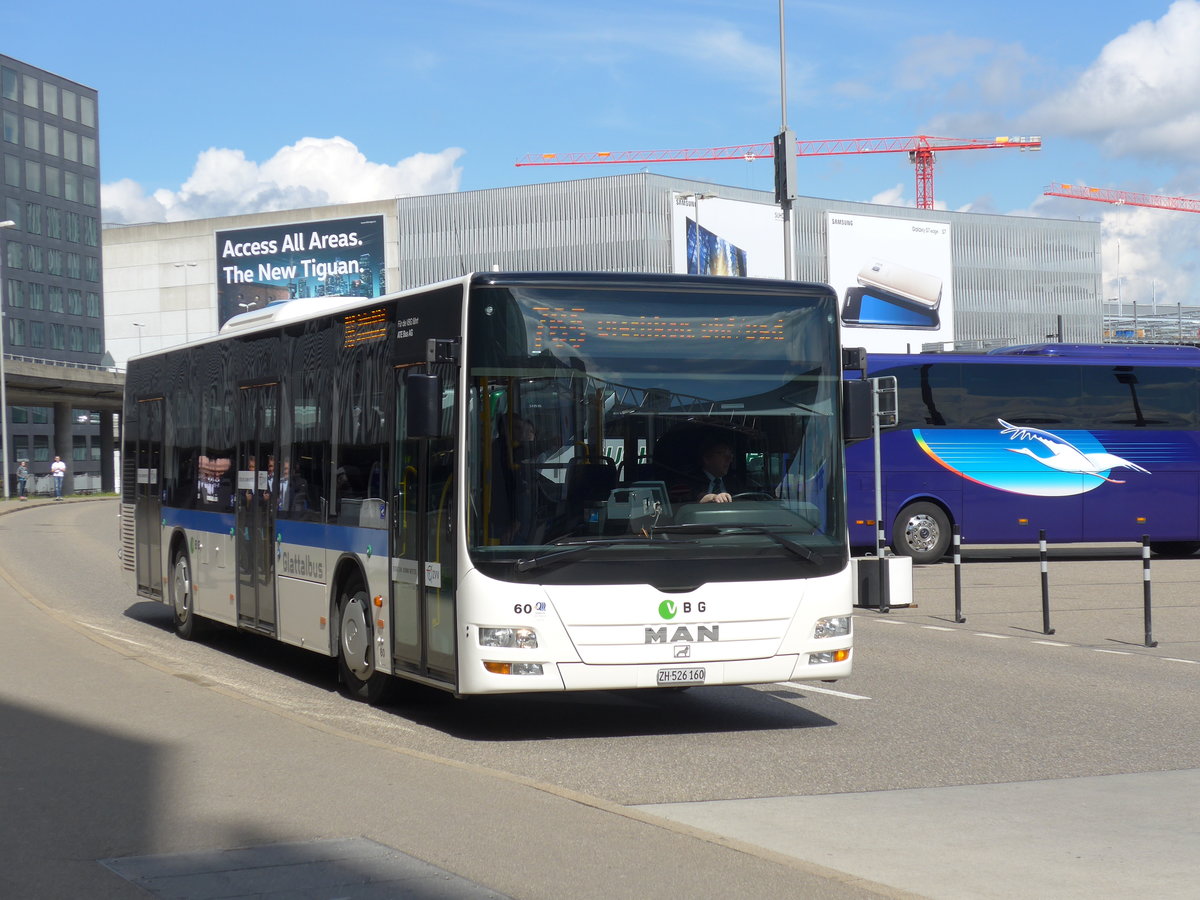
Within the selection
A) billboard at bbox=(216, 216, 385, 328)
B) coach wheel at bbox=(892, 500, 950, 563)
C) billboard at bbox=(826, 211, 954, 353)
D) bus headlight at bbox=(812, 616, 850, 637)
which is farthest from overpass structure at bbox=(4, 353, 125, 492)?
bus headlight at bbox=(812, 616, 850, 637)

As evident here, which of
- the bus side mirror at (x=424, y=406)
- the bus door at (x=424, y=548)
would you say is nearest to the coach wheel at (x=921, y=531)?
the bus door at (x=424, y=548)

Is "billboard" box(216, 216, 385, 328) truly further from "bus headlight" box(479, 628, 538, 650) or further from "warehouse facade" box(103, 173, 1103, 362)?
"bus headlight" box(479, 628, 538, 650)

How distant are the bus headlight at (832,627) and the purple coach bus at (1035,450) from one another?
52.4 feet

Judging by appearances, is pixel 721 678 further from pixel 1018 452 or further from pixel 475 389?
pixel 1018 452

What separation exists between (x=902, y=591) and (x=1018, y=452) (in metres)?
11.2

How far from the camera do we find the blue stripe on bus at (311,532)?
11109mm

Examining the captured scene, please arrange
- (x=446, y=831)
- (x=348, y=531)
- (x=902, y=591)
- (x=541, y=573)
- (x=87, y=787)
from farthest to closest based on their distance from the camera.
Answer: (x=902, y=591) < (x=348, y=531) < (x=541, y=573) < (x=87, y=787) < (x=446, y=831)

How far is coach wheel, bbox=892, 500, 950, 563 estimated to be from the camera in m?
27.1

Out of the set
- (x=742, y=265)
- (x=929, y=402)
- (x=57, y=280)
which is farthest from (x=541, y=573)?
(x=57, y=280)

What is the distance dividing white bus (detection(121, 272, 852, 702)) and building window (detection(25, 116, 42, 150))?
335 ft

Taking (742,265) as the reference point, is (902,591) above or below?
below

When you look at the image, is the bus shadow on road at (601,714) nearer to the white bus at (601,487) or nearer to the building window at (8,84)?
the white bus at (601,487)

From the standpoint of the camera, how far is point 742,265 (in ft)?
276

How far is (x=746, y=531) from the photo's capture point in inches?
391
